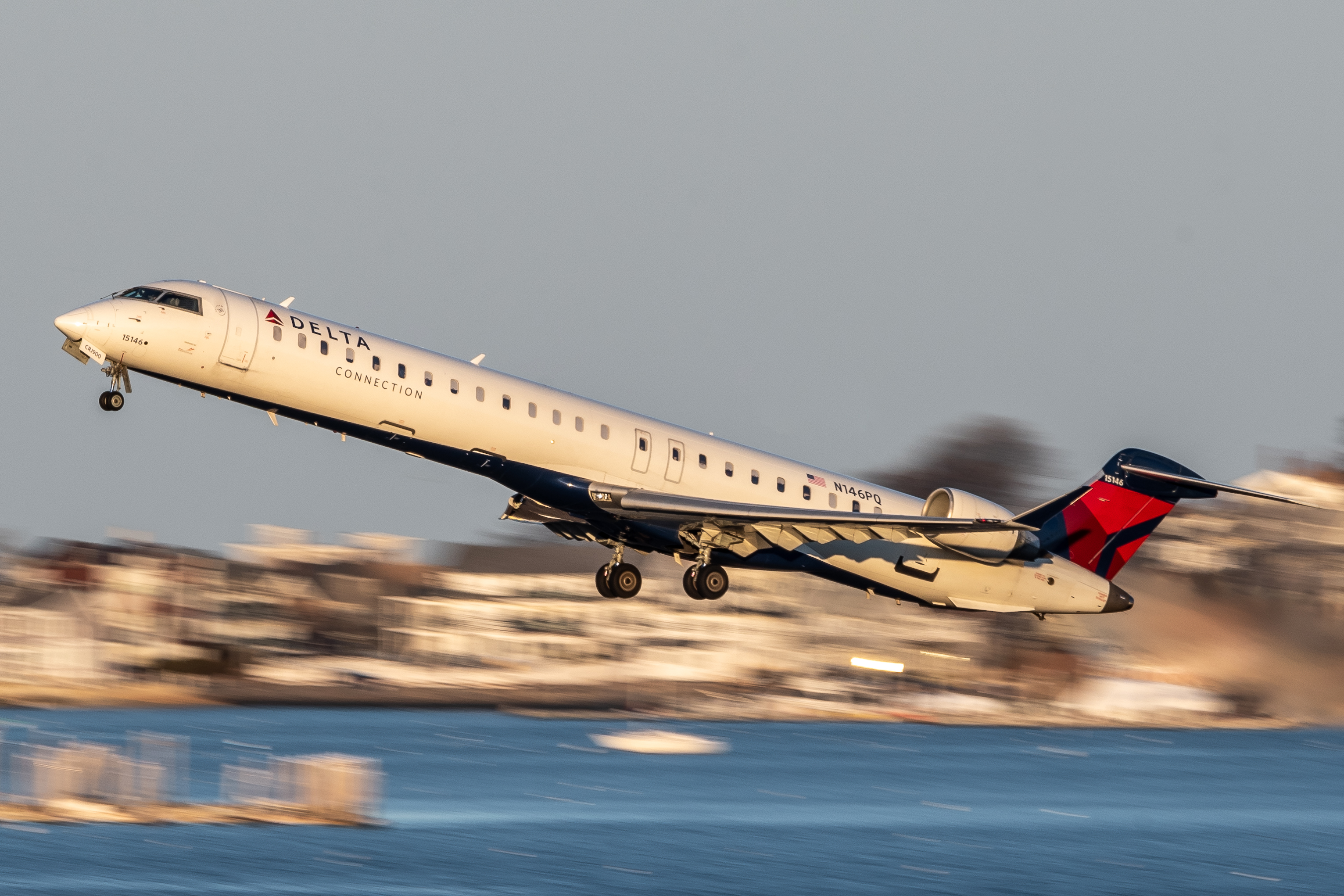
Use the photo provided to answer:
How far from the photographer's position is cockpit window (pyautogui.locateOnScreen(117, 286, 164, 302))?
2786cm

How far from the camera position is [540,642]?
406ft

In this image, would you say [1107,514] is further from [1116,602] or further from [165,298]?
[165,298]

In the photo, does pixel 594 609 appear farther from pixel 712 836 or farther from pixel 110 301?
pixel 110 301

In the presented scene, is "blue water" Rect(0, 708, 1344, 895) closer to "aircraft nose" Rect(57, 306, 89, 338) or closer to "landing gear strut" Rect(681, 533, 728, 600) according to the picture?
"landing gear strut" Rect(681, 533, 728, 600)

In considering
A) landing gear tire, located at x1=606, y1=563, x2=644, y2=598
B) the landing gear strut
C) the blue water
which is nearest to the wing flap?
the landing gear strut

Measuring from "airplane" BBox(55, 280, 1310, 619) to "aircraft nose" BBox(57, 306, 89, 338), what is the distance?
0.02m

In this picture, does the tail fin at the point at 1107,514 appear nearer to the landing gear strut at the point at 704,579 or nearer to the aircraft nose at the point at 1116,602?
the aircraft nose at the point at 1116,602

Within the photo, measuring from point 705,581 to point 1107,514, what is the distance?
32.9ft

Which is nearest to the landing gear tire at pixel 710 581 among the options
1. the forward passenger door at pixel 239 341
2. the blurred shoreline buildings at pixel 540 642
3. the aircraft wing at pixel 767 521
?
the aircraft wing at pixel 767 521

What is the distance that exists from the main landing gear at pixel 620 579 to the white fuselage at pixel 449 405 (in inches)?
91.3

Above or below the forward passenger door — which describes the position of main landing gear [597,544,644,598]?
below

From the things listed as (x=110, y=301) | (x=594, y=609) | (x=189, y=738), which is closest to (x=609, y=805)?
(x=189, y=738)

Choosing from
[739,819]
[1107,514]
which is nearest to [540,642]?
[739,819]

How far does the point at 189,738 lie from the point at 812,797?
41096 millimetres
